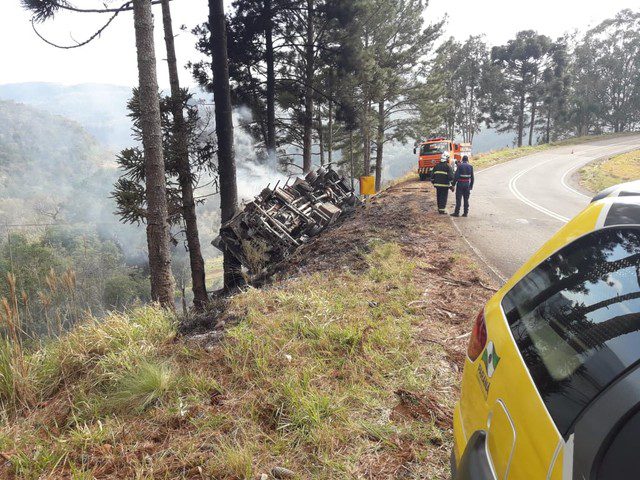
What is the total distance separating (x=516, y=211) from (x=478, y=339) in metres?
11.5

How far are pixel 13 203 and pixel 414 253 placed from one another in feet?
390

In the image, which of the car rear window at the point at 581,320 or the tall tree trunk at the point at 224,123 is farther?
the tall tree trunk at the point at 224,123

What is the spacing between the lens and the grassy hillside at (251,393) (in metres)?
2.41

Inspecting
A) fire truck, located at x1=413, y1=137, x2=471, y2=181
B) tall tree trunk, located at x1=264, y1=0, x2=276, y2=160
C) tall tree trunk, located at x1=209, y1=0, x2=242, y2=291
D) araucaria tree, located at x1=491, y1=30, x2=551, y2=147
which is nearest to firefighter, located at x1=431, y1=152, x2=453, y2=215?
tall tree trunk, located at x1=209, y1=0, x2=242, y2=291

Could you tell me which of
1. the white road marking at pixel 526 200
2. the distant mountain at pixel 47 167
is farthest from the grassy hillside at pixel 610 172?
the distant mountain at pixel 47 167

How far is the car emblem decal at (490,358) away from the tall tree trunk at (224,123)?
8.82 m

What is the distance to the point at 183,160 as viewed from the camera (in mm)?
9703

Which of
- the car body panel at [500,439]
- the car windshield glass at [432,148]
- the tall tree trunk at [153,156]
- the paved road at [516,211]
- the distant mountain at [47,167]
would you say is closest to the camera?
the car body panel at [500,439]

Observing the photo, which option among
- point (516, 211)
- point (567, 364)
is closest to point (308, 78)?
point (516, 211)

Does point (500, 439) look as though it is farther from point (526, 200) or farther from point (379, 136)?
point (379, 136)

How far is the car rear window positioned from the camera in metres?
1.11

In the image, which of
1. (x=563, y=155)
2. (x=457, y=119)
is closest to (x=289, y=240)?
(x=563, y=155)

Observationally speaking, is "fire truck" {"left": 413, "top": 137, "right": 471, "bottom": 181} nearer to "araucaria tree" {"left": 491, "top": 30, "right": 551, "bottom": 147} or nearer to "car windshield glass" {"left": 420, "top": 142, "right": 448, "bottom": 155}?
"car windshield glass" {"left": 420, "top": 142, "right": 448, "bottom": 155}

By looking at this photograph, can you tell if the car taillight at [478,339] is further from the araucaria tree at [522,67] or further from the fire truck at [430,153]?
the araucaria tree at [522,67]
